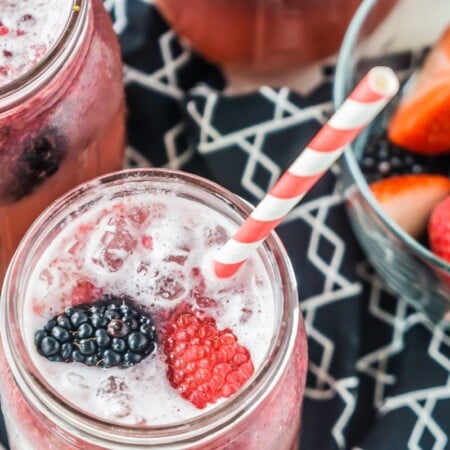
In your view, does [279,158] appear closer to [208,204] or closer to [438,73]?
[438,73]

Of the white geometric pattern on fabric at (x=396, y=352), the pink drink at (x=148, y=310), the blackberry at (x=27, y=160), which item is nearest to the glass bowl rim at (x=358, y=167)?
the white geometric pattern on fabric at (x=396, y=352)

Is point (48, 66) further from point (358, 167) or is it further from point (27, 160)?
point (358, 167)

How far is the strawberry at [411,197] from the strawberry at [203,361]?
404 millimetres

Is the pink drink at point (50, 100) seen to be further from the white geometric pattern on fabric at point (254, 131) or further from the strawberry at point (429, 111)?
the strawberry at point (429, 111)

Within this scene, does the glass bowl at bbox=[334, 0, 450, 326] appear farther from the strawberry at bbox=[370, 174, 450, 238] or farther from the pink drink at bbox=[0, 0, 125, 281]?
the pink drink at bbox=[0, 0, 125, 281]

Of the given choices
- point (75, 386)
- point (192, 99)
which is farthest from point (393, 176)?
point (75, 386)

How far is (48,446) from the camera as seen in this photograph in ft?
3.04

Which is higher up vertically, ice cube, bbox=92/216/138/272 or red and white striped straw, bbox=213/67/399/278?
red and white striped straw, bbox=213/67/399/278

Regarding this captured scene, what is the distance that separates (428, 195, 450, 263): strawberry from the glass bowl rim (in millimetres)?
14

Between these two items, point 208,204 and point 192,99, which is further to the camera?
point 192,99

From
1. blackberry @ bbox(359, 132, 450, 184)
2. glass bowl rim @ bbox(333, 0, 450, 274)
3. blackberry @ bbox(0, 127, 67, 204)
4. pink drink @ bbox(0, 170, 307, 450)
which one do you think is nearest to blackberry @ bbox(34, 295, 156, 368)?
pink drink @ bbox(0, 170, 307, 450)

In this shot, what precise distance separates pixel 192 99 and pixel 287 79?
0.58 feet

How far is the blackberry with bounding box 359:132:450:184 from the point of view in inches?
52.2

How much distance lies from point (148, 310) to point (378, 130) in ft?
1.74
